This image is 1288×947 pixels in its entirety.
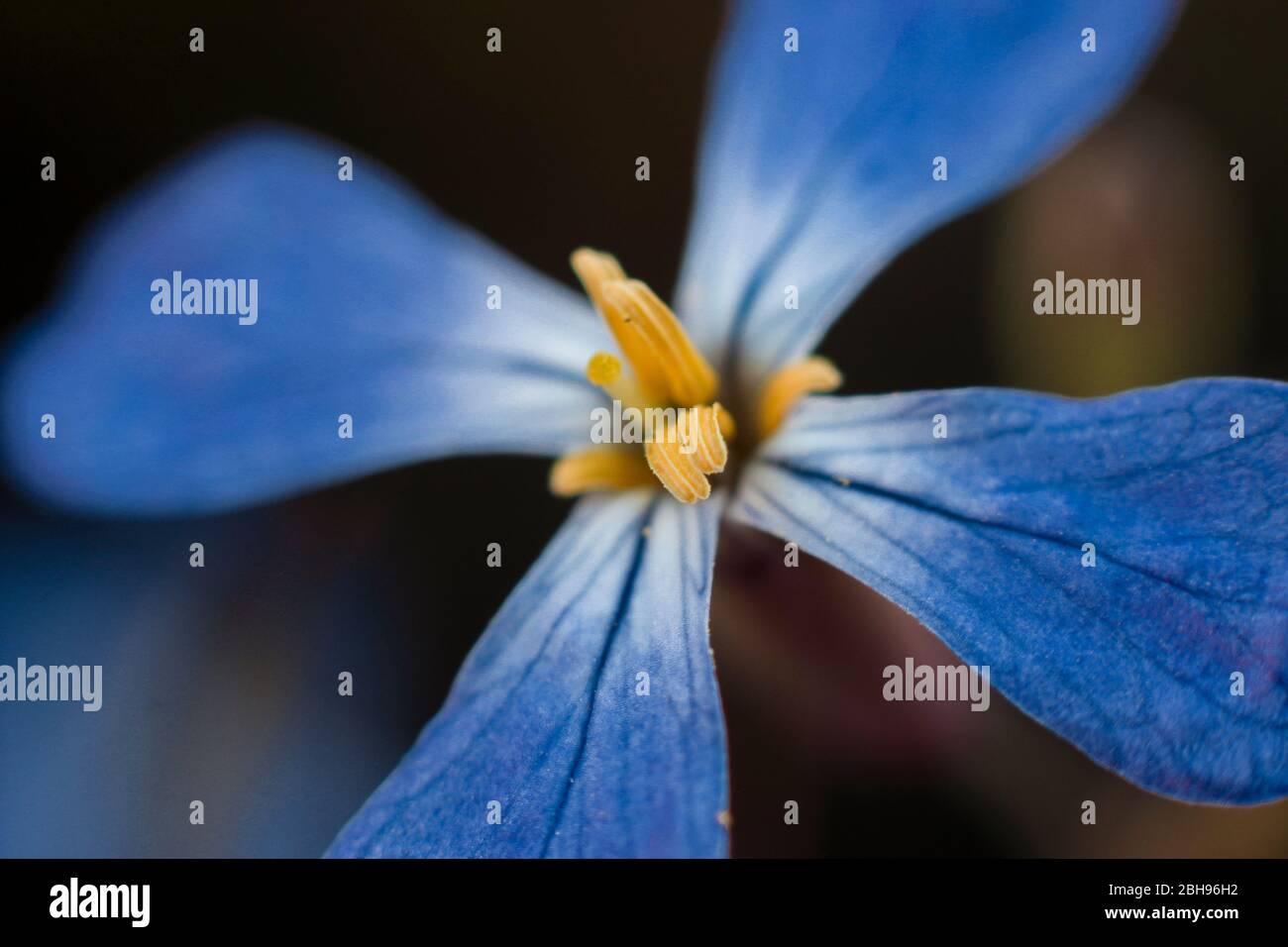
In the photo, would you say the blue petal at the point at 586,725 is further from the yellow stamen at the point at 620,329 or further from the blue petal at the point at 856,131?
the blue petal at the point at 856,131

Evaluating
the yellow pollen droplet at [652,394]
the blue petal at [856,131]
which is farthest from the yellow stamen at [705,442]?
the blue petal at [856,131]

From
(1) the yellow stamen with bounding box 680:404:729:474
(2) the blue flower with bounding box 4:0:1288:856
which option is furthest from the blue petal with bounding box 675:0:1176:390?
(1) the yellow stamen with bounding box 680:404:729:474

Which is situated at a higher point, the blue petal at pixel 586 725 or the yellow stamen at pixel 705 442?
the yellow stamen at pixel 705 442

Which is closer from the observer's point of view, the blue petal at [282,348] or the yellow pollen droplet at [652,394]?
the yellow pollen droplet at [652,394]

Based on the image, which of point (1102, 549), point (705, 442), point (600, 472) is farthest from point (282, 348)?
point (1102, 549)

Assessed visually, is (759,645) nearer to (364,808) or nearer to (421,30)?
(364,808)

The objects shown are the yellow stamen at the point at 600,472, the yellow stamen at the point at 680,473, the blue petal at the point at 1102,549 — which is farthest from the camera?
the yellow stamen at the point at 600,472

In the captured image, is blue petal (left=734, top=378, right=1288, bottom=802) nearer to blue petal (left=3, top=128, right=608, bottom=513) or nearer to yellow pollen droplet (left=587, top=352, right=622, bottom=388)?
yellow pollen droplet (left=587, top=352, right=622, bottom=388)
